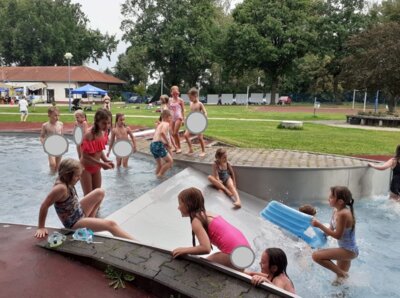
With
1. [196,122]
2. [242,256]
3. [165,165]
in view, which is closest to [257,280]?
[242,256]

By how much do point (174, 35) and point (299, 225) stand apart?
51.0m

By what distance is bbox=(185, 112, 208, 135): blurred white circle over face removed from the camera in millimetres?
8797

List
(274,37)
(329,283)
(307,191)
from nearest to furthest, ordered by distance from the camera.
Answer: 1. (329,283)
2. (307,191)
3. (274,37)

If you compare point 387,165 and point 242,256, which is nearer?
point 242,256

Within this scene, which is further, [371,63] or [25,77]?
[25,77]

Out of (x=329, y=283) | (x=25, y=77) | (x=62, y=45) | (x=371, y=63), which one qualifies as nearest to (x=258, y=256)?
(x=329, y=283)

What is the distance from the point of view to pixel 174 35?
179ft

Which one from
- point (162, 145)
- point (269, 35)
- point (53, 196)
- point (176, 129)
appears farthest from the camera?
point (269, 35)

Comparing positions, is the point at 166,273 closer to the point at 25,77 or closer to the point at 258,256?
the point at 258,256

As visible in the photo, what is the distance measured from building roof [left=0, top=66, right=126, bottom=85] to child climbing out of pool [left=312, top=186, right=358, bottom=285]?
5415 centimetres

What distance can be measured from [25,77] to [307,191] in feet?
183

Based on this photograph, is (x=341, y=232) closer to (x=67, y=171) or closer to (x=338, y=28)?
(x=67, y=171)

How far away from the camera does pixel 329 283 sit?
18.9 feet

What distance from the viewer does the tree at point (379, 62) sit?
24.1 metres
